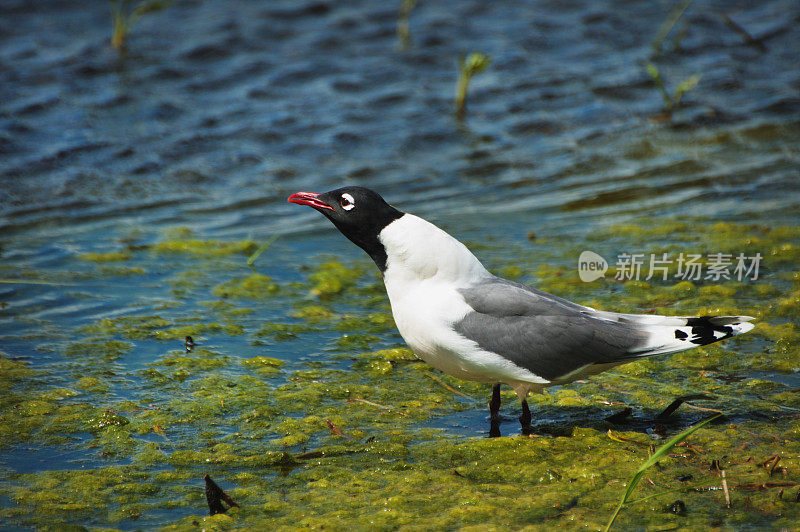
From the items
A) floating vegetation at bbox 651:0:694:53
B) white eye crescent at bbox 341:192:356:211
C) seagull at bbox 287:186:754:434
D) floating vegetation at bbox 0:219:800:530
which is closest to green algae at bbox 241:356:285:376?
floating vegetation at bbox 0:219:800:530

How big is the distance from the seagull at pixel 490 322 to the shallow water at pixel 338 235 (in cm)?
37

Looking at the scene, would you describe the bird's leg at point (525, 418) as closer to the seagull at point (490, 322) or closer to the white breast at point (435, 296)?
the seagull at point (490, 322)

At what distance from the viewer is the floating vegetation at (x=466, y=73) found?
8898 millimetres

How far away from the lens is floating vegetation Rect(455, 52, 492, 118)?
350 inches

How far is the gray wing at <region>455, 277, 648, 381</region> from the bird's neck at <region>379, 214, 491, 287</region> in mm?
129

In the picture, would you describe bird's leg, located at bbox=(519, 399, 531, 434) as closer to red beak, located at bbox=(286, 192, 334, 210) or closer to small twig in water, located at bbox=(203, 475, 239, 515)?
red beak, located at bbox=(286, 192, 334, 210)

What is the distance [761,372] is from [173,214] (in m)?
4.91

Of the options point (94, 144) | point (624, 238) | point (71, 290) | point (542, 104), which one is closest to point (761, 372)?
point (624, 238)

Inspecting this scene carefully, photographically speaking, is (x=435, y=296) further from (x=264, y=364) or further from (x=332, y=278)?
(x=332, y=278)

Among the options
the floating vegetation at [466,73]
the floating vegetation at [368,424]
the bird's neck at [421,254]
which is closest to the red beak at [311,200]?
the bird's neck at [421,254]

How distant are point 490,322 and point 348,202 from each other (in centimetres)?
89

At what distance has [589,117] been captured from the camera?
31.6 feet

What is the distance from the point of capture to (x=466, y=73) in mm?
9242

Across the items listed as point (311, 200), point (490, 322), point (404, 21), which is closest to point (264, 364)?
point (311, 200)
